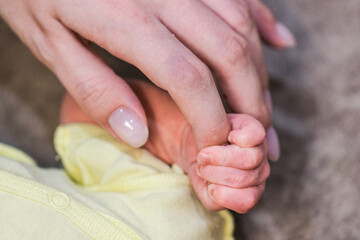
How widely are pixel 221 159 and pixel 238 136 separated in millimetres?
39

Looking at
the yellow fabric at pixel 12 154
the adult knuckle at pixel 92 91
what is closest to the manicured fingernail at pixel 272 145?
the adult knuckle at pixel 92 91

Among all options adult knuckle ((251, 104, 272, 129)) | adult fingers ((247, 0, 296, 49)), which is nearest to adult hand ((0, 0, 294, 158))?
adult knuckle ((251, 104, 272, 129))

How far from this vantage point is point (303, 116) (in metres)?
0.85

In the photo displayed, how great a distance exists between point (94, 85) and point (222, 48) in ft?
0.63

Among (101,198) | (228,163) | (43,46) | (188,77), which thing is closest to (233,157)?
(228,163)

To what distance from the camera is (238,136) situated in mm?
552

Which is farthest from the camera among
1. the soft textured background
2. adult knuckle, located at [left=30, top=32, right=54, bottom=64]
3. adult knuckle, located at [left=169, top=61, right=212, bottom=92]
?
the soft textured background

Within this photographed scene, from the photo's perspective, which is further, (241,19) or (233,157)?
(241,19)

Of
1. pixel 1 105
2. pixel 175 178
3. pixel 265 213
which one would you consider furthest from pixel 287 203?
pixel 1 105

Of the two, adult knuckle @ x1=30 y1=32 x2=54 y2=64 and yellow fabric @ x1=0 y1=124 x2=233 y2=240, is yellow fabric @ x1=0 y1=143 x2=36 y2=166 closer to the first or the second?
yellow fabric @ x1=0 y1=124 x2=233 y2=240

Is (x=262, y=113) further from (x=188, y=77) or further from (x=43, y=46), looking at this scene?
(x=43, y=46)

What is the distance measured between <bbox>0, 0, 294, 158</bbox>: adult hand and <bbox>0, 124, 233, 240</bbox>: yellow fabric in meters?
0.08

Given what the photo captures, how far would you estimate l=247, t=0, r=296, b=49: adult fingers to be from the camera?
79 centimetres

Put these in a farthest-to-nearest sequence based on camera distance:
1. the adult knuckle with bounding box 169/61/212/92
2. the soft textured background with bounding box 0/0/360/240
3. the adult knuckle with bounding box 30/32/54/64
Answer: the soft textured background with bounding box 0/0/360/240 < the adult knuckle with bounding box 30/32/54/64 < the adult knuckle with bounding box 169/61/212/92
